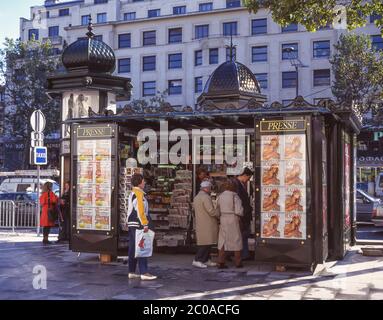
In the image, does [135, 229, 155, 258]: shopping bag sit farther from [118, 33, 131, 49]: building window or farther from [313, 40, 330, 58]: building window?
[118, 33, 131, 49]: building window

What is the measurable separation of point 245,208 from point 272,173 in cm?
135

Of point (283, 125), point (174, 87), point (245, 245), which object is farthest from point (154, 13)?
point (283, 125)

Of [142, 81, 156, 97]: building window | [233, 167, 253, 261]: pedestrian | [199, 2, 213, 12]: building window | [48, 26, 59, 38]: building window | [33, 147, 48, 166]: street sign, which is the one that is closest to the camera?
[233, 167, 253, 261]: pedestrian

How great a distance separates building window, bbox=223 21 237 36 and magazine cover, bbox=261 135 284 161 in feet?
136

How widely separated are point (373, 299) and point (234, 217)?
3.04 metres

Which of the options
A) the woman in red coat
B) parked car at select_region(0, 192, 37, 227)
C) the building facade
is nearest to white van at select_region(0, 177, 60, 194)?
parked car at select_region(0, 192, 37, 227)

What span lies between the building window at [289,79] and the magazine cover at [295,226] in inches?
1518

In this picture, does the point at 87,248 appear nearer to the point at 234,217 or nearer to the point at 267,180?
the point at 234,217

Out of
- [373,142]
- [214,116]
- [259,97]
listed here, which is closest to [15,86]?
[373,142]

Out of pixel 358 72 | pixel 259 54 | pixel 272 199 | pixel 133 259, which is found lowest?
pixel 133 259

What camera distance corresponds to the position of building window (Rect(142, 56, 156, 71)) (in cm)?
5191

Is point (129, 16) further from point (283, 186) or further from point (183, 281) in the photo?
point (183, 281)

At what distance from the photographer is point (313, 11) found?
11.8 meters

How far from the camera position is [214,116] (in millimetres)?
9797
